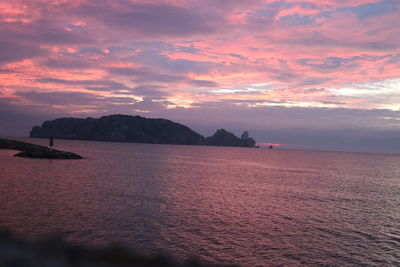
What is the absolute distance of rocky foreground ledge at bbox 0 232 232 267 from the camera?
164 inches

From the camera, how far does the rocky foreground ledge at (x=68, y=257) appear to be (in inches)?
164

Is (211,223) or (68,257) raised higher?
(68,257)

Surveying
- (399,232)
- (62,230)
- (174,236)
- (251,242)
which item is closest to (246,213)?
(251,242)

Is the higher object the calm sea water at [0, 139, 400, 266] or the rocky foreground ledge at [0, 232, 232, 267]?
the rocky foreground ledge at [0, 232, 232, 267]

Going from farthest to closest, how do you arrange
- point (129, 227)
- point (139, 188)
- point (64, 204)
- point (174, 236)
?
point (139, 188), point (64, 204), point (129, 227), point (174, 236)

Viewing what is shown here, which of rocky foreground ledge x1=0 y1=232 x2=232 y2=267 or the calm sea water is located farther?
the calm sea water

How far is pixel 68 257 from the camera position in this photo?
13.8 ft

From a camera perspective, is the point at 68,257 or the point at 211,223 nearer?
the point at 68,257

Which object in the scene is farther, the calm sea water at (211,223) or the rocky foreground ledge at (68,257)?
the calm sea water at (211,223)

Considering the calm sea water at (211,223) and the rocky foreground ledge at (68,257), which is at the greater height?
the rocky foreground ledge at (68,257)

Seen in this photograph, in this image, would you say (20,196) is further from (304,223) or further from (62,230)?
(304,223)

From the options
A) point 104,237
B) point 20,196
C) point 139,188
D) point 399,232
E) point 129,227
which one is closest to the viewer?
point 104,237

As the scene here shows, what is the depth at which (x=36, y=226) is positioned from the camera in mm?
23859

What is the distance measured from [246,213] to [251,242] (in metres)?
10.4
